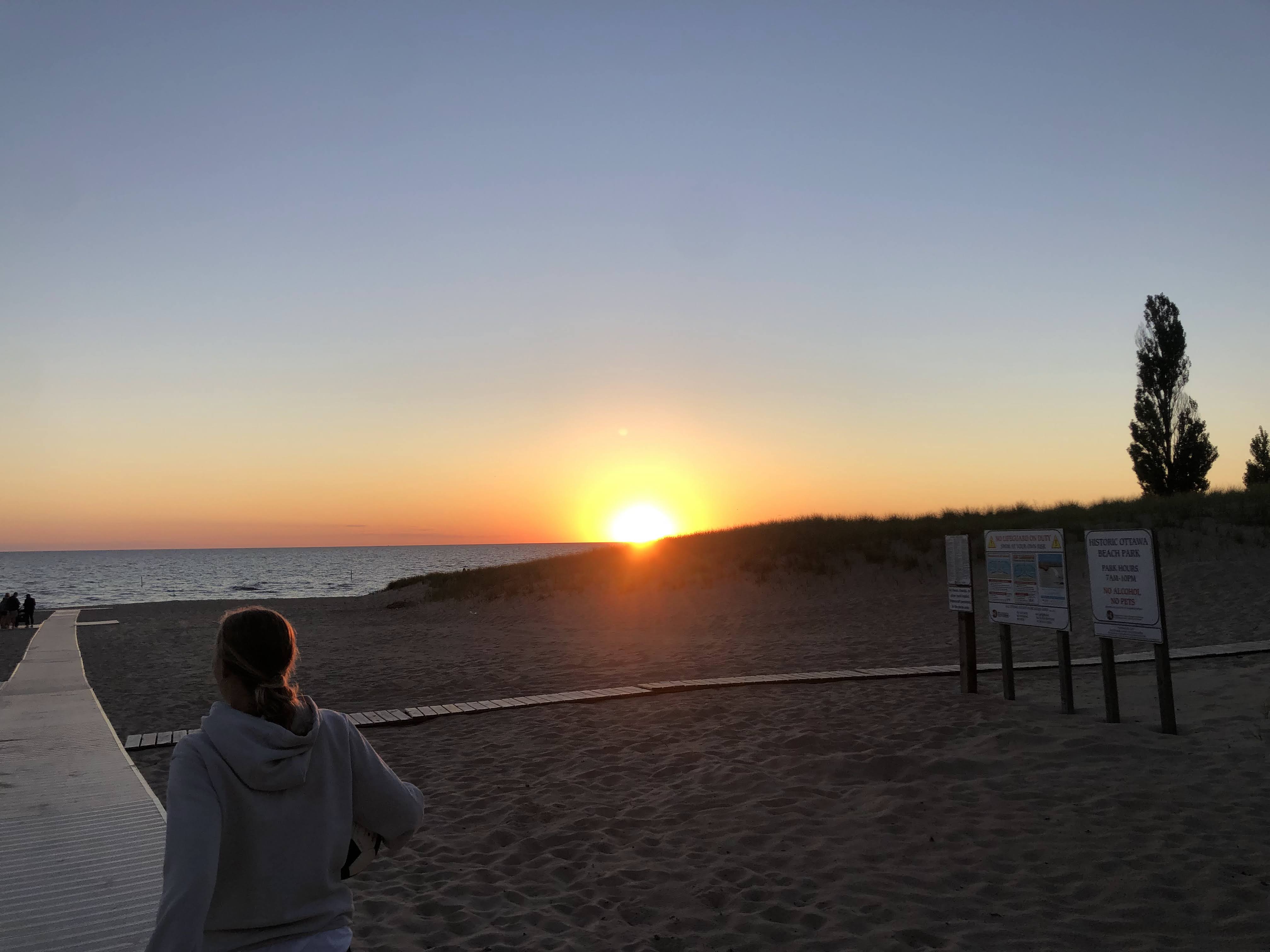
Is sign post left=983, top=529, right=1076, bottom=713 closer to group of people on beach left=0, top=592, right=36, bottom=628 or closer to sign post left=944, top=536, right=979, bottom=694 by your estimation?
sign post left=944, top=536, right=979, bottom=694

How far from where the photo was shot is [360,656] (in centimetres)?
1680

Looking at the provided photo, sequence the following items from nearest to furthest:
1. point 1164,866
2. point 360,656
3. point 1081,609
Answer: point 1164,866, point 360,656, point 1081,609

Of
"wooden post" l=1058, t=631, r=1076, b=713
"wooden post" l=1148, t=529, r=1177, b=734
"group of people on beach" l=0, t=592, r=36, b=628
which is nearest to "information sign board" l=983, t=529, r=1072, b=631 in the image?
"wooden post" l=1058, t=631, r=1076, b=713

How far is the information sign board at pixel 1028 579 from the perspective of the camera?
880 centimetres

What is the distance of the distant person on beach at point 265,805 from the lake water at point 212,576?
42.3 m

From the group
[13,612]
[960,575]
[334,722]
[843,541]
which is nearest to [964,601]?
[960,575]

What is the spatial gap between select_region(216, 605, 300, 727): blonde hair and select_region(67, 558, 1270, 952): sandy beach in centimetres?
294

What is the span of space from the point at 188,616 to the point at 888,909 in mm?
29779

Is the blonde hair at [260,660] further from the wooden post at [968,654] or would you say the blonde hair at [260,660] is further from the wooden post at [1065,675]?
the wooden post at [968,654]

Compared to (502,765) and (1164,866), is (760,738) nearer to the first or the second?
(502,765)

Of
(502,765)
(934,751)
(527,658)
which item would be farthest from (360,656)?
(934,751)

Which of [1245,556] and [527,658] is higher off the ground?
[1245,556]

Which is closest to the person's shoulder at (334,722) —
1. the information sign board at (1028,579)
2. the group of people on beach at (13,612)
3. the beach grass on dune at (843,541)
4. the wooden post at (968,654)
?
the information sign board at (1028,579)

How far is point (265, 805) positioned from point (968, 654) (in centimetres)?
912
